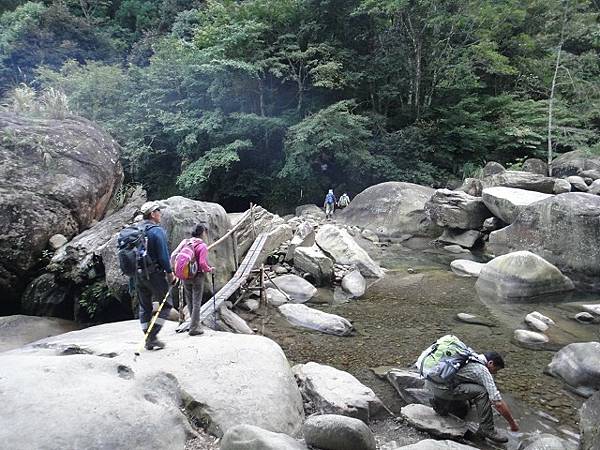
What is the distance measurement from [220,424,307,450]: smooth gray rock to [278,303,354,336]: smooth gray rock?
4.23 m

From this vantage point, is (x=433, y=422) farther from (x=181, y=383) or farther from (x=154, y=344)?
(x=154, y=344)

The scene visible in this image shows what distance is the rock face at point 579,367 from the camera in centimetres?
591

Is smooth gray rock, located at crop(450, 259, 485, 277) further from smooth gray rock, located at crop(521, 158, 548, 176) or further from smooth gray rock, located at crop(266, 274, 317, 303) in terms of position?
smooth gray rock, located at crop(521, 158, 548, 176)

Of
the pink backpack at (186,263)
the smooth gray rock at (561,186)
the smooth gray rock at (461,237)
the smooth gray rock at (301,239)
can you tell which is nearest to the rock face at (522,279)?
the smooth gray rock at (301,239)

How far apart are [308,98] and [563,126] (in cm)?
Answer: 1271

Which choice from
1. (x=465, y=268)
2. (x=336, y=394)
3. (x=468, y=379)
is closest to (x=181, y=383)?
(x=336, y=394)

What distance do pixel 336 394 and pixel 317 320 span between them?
2.99 meters

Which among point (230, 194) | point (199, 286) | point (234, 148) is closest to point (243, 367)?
point (199, 286)

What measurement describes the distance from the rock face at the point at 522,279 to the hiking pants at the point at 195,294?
7157 millimetres

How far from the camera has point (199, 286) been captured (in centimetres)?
563

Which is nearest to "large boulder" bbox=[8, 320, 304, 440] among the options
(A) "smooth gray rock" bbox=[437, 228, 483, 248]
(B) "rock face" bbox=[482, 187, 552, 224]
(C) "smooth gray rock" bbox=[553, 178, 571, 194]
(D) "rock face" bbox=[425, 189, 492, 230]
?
(B) "rock face" bbox=[482, 187, 552, 224]

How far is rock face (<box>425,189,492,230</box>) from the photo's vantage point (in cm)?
1553

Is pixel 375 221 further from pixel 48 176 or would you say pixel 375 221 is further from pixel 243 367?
pixel 243 367

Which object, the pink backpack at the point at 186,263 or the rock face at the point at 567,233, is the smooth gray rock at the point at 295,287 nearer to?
the pink backpack at the point at 186,263
